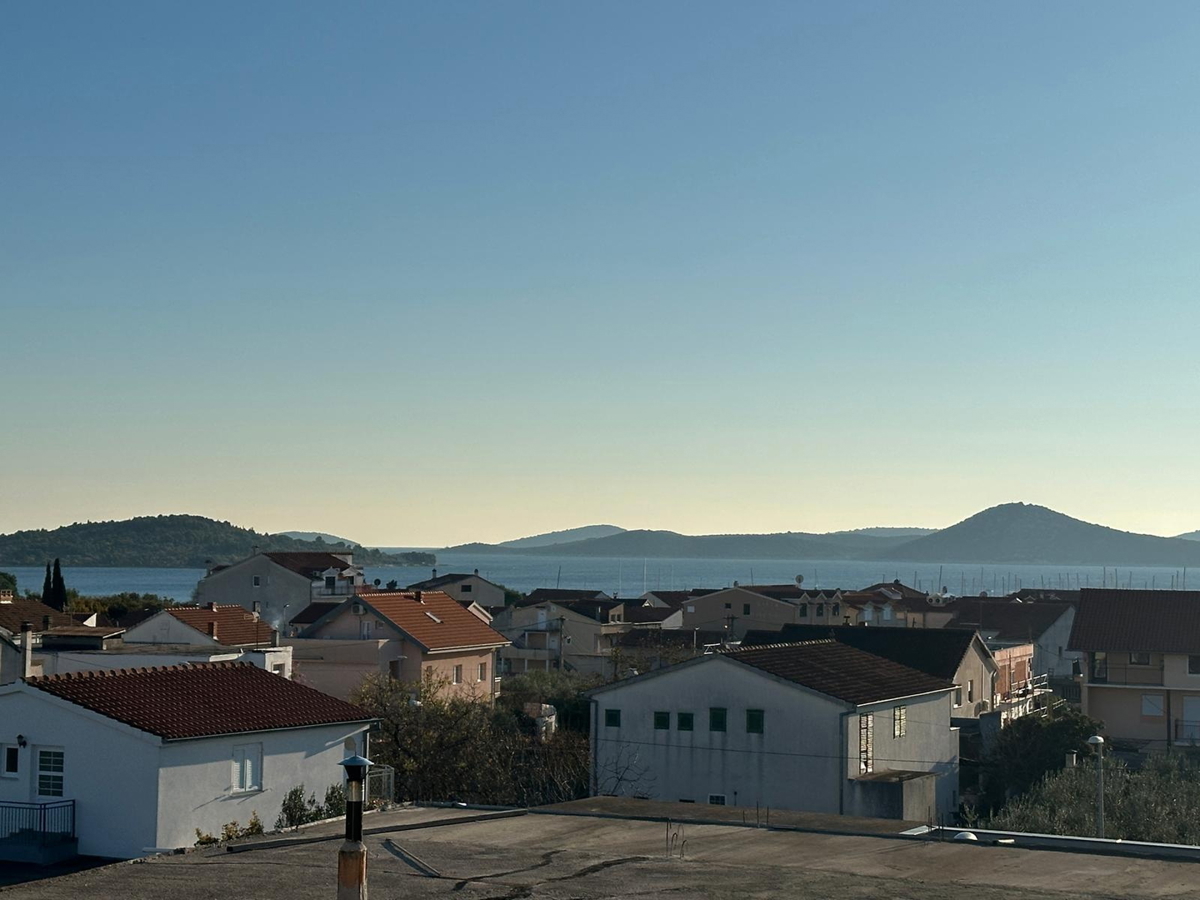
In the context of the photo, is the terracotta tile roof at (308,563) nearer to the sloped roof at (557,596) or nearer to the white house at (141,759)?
the sloped roof at (557,596)

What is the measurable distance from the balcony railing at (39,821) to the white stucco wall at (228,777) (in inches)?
76.6

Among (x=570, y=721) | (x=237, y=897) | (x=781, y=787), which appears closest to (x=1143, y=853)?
(x=237, y=897)

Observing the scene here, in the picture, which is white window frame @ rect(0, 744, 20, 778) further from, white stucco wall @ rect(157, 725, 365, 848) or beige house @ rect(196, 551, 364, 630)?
beige house @ rect(196, 551, 364, 630)

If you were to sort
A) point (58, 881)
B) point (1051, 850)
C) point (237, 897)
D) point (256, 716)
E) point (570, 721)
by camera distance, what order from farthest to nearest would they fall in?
1. point (570, 721)
2. point (256, 716)
3. point (1051, 850)
4. point (58, 881)
5. point (237, 897)

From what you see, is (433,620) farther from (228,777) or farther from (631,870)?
(631,870)

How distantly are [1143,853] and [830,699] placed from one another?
19340mm

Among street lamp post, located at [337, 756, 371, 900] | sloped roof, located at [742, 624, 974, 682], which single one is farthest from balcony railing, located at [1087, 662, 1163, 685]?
street lamp post, located at [337, 756, 371, 900]

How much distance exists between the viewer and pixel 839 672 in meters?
42.3

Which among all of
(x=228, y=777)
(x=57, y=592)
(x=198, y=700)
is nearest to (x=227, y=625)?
(x=198, y=700)

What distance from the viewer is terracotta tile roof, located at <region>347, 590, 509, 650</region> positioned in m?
62.0

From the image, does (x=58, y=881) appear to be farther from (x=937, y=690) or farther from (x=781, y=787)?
(x=937, y=690)

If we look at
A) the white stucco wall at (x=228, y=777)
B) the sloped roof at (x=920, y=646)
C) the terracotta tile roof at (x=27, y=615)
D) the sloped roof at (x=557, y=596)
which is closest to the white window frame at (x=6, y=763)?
the white stucco wall at (x=228, y=777)

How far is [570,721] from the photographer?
59.4 meters

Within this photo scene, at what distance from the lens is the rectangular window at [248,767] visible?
28422 mm
